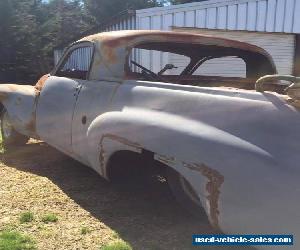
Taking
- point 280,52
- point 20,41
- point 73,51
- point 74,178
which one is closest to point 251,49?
point 73,51

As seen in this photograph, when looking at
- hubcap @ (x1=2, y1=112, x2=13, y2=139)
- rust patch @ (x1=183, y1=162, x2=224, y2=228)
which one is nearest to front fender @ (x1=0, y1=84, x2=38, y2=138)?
hubcap @ (x1=2, y1=112, x2=13, y2=139)

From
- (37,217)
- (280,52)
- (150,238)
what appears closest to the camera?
(150,238)

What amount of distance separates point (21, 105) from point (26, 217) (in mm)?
2120

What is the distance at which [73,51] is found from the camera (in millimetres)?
5559

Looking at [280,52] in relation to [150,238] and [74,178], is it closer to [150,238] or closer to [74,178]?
[74,178]

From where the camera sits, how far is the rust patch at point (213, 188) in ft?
9.41

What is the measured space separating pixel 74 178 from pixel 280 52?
944 cm

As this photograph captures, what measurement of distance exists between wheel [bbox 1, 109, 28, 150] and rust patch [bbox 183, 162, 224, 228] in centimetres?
430

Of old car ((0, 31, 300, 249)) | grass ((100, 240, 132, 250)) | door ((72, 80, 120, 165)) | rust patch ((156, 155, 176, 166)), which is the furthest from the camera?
door ((72, 80, 120, 165))

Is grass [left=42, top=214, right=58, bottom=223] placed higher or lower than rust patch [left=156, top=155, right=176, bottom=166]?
lower

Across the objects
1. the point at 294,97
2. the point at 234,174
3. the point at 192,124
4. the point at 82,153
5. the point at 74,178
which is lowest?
the point at 74,178

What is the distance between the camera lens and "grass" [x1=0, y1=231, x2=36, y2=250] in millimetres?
3537

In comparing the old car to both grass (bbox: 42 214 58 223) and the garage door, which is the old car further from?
the garage door

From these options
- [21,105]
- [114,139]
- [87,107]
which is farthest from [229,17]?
[114,139]
